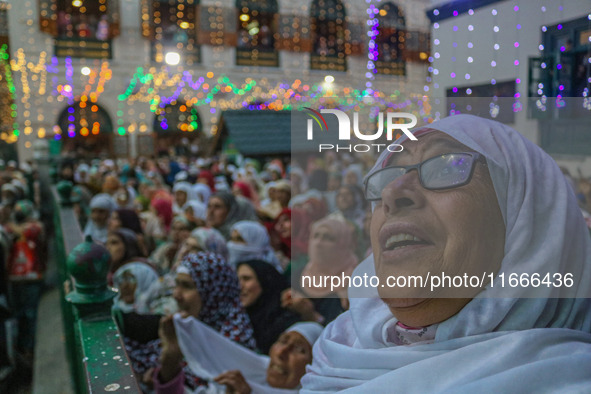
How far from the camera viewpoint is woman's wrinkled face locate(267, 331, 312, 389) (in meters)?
1.68

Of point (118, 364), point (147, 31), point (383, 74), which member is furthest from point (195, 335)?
point (147, 31)

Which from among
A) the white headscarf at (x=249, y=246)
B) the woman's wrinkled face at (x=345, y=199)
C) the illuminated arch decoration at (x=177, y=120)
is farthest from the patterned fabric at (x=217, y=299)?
the illuminated arch decoration at (x=177, y=120)

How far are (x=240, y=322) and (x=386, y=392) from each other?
1573mm

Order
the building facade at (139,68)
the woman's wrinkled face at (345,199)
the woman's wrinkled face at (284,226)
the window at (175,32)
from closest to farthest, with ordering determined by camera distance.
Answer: the woman's wrinkled face at (345,199)
the woman's wrinkled face at (284,226)
the building facade at (139,68)
the window at (175,32)

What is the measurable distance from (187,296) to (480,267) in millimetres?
1632

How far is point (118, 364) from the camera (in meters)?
1.08

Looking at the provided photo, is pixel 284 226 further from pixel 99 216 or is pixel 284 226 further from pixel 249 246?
pixel 99 216

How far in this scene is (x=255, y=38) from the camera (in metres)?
14.5

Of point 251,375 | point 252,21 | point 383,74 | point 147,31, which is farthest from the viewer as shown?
point 252,21

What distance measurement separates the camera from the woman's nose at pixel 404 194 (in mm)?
792

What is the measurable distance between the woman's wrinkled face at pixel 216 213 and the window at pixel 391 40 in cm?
259

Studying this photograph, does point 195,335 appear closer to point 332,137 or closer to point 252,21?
point 332,137

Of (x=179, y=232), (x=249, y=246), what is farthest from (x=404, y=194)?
(x=179, y=232)

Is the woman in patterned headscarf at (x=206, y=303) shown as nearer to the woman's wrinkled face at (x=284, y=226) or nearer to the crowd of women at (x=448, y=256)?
the crowd of women at (x=448, y=256)
